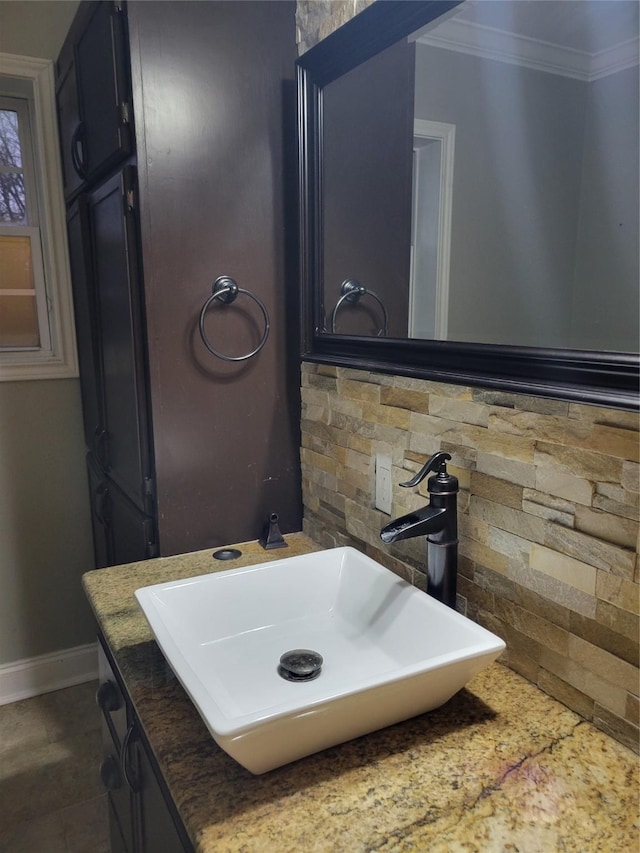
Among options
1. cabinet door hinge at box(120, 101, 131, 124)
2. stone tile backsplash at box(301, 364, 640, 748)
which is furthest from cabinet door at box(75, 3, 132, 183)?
stone tile backsplash at box(301, 364, 640, 748)

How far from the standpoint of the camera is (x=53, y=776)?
1993 mm

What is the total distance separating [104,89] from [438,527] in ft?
4.15

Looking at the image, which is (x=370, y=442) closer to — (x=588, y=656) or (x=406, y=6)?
(x=588, y=656)

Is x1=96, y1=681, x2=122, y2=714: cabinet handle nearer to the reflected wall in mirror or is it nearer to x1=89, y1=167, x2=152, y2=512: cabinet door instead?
x1=89, y1=167, x2=152, y2=512: cabinet door

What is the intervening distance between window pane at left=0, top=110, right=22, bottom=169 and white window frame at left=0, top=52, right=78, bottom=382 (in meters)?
0.06

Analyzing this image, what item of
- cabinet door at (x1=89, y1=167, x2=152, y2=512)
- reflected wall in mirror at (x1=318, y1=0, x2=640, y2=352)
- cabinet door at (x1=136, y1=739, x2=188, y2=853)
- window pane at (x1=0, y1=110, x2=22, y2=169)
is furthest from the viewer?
window pane at (x1=0, y1=110, x2=22, y2=169)

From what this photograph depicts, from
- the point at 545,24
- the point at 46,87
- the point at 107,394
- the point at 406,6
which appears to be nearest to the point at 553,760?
the point at 545,24

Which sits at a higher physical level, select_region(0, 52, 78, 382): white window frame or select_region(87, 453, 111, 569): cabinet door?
select_region(0, 52, 78, 382): white window frame

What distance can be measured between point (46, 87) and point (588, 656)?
7.41 feet

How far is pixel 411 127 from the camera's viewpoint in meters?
1.15

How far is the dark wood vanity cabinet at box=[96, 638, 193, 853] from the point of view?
0.92m

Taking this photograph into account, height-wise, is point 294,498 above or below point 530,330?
below

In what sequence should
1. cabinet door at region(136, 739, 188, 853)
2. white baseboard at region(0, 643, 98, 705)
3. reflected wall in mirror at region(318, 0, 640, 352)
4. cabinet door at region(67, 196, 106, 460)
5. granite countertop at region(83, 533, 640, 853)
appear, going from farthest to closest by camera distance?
white baseboard at region(0, 643, 98, 705)
cabinet door at region(67, 196, 106, 460)
cabinet door at region(136, 739, 188, 853)
reflected wall in mirror at region(318, 0, 640, 352)
granite countertop at region(83, 533, 640, 853)

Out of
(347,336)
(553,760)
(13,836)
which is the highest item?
(347,336)
